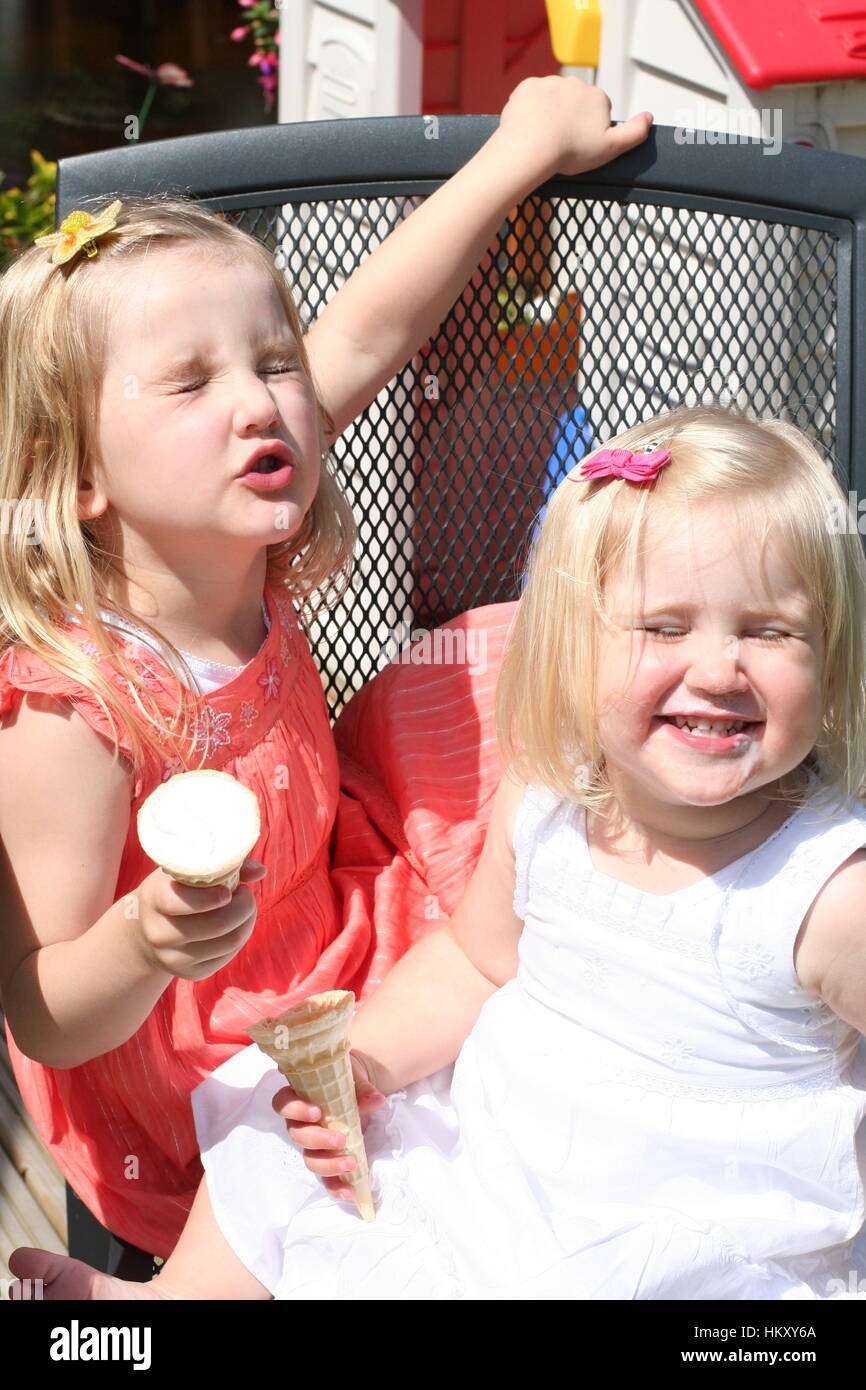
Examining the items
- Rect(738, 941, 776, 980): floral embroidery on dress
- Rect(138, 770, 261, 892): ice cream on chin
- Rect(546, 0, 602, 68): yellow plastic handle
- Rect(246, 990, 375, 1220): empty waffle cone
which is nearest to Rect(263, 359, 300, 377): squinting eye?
Rect(138, 770, 261, 892): ice cream on chin

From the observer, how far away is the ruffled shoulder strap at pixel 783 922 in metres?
1.39

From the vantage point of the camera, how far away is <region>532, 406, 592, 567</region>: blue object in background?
200 centimetres

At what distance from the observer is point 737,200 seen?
6.26 ft

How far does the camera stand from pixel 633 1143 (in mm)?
1441

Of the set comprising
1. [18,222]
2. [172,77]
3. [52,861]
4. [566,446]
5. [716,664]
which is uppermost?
[172,77]

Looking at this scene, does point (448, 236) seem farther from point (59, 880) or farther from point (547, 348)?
point (59, 880)

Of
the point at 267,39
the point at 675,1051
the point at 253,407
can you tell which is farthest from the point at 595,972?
the point at 267,39

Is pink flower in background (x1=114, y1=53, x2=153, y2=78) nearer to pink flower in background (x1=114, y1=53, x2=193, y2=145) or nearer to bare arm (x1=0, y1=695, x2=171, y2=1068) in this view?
pink flower in background (x1=114, y1=53, x2=193, y2=145)

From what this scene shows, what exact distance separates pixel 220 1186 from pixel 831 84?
242cm

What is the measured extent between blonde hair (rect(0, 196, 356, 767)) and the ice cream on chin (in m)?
0.26

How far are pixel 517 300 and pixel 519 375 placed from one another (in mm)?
118

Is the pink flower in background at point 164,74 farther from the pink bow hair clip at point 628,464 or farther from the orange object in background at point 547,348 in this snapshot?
the pink bow hair clip at point 628,464

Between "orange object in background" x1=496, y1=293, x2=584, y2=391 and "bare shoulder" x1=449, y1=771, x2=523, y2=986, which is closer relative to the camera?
"bare shoulder" x1=449, y1=771, x2=523, y2=986

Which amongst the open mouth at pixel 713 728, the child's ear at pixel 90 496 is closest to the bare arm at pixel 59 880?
the child's ear at pixel 90 496
